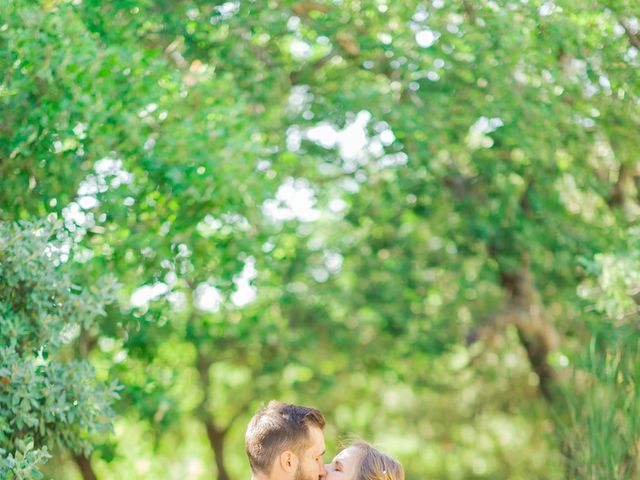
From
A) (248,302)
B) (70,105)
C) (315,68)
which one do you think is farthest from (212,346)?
(70,105)

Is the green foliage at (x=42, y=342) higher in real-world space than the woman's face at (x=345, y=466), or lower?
lower

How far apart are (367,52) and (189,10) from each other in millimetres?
1612

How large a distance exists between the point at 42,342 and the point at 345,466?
7.86 ft

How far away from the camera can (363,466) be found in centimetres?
523

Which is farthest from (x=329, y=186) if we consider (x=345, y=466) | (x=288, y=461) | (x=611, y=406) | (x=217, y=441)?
(x=288, y=461)

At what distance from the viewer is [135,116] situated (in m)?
7.77

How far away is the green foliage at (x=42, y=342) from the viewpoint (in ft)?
20.9

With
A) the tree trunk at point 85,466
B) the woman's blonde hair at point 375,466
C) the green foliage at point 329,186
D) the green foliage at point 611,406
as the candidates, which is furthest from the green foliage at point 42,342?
the tree trunk at point 85,466

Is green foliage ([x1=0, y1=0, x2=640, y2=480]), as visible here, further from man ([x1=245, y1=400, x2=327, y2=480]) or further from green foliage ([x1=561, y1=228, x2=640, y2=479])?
man ([x1=245, y1=400, x2=327, y2=480])

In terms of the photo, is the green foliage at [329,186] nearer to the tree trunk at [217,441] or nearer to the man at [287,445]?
the tree trunk at [217,441]

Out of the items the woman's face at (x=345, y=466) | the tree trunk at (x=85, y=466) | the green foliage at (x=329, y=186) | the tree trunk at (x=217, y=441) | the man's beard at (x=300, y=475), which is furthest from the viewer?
the tree trunk at (x=217, y=441)

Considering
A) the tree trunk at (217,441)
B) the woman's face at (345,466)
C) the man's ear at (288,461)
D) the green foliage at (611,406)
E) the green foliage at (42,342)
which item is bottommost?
the tree trunk at (217,441)

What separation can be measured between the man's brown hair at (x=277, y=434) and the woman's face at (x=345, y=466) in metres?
0.19

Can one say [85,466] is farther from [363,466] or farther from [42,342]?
[363,466]
